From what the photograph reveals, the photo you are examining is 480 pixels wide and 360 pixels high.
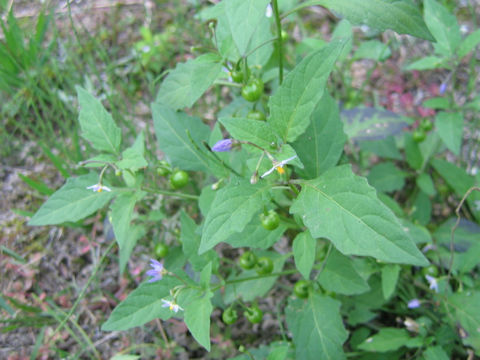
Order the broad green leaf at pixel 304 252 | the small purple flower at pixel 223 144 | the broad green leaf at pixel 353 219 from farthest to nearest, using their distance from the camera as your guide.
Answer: the broad green leaf at pixel 304 252 < the small purple flower at pixel 223 144 < the broad green leaf at pixel 353 219

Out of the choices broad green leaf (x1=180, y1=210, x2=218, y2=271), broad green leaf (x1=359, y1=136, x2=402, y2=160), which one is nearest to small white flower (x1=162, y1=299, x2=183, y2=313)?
broad green leaf (x1=180, y1=210, x2=218, y2=271)

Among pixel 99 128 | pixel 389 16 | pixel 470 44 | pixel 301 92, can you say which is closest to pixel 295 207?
pixel 301 92

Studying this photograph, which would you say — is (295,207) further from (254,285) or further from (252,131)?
(254,285)

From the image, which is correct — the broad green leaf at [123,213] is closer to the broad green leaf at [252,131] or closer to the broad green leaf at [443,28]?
the broad green leaf at [252,131]

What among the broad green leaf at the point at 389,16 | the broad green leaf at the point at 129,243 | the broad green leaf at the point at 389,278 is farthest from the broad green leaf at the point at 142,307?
the broad green leaf at the point at 389,16

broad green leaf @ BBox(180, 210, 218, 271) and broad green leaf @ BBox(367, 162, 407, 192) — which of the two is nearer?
broad green leaf @ BBox(180, 210, 218, 271)

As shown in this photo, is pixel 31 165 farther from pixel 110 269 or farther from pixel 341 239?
pixel 341 239

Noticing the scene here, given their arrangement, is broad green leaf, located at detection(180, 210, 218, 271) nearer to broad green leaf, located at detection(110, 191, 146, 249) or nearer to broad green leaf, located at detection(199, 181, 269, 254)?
broad green leaf, located at detection(110, 191, 146, 249)
